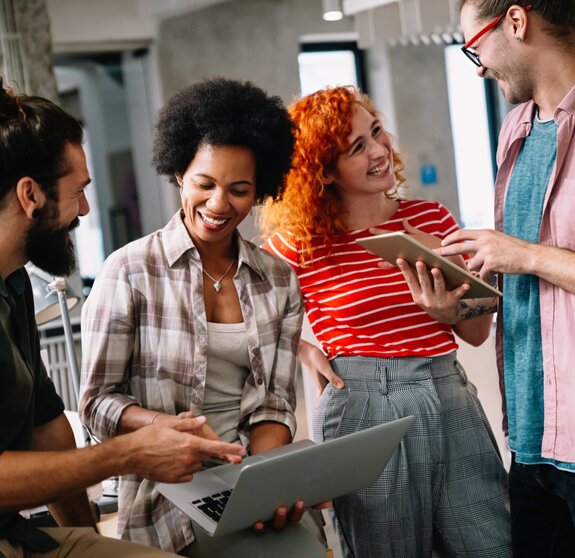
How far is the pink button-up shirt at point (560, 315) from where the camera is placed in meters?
1.71

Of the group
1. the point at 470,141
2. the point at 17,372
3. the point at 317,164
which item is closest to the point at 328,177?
the point at 317,164

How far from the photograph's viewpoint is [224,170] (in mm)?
1890

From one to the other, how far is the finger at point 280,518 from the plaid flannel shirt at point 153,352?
0.71ft

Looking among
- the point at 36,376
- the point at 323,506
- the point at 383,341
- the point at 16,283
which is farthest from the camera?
the point at 383,341

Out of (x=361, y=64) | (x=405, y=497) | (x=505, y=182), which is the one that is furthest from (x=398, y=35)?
(x=361, y=64)

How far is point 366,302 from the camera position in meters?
2.09

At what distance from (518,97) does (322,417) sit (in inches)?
35.0

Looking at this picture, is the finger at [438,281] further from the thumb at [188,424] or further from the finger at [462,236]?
the thumb at [188,424]

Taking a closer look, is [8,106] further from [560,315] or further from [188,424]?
[560,315]

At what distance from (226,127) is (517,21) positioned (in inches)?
26.1

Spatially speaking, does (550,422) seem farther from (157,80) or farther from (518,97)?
(157,80)

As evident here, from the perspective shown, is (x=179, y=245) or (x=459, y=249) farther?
(x=179, y=245)

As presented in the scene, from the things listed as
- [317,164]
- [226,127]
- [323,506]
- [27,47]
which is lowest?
[323,506]

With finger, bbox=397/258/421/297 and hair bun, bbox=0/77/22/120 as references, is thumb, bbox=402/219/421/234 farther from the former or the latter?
hair bun, bbox=0/77/22/120
